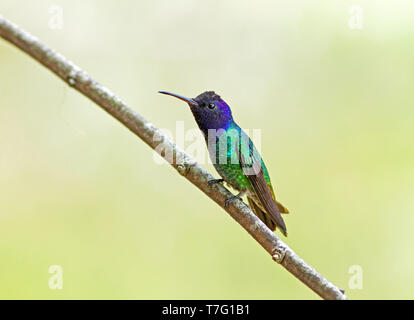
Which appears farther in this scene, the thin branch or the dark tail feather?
the dark tail feather

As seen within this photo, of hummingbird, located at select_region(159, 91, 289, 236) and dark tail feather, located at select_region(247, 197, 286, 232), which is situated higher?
hummingbird, located at select_region(159, 91, 289, 236)

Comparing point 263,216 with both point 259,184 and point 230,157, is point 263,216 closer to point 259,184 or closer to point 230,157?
point 259,184

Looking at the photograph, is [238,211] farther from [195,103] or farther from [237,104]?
[237,104]

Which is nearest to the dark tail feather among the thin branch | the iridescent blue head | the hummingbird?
the hummingbird

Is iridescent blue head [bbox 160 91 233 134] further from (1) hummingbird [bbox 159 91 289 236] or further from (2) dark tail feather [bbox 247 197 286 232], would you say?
(2) dark tail feather [bbox 247 197 286 232]

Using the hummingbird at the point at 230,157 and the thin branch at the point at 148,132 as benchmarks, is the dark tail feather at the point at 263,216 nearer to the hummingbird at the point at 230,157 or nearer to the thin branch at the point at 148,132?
the hummingbird at the point at 230,157

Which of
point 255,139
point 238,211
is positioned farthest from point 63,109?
point 255,139

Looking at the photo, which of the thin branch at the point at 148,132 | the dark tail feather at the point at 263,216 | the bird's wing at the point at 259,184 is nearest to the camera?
the thin branch at the point at 148,132

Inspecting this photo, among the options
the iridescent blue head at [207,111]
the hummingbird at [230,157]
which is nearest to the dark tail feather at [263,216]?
the hummingbird at [230,157]
